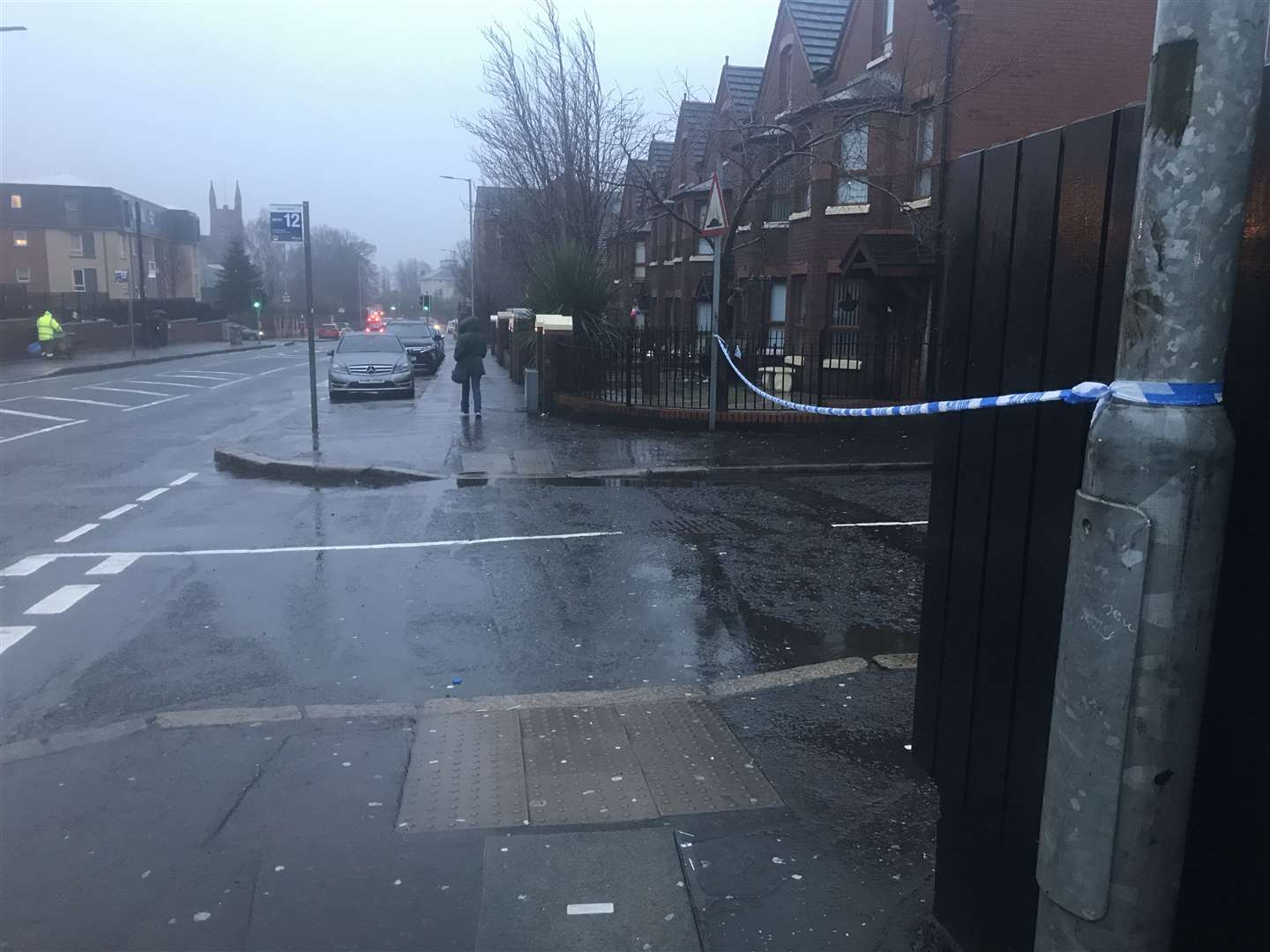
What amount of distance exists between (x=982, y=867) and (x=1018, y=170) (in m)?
2.00

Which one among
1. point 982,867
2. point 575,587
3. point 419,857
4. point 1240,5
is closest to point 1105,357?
point 1240,5

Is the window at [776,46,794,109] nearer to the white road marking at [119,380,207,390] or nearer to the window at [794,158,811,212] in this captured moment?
the window at [794,158,811,212]

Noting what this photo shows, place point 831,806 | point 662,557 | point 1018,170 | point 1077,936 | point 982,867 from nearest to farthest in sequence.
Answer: point 1077,936
point 1018,170
point 982,867
point 831,806
point 662,557

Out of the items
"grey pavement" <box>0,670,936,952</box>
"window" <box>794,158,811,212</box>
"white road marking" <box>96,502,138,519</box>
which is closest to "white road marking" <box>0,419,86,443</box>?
"white road marking" <box>96,502,138,519</box>

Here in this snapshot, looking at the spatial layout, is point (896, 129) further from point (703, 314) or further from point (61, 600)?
point (61, 600)

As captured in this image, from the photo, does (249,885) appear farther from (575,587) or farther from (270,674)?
(575,587)

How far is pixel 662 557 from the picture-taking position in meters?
9.03

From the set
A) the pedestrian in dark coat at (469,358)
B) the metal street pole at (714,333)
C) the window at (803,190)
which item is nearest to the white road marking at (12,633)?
the metal street pole at (714,333)

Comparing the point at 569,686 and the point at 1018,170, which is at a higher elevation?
the point at 1018,170

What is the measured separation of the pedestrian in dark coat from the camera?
62.5 feet

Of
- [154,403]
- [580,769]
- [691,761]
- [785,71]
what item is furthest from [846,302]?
[580,769]

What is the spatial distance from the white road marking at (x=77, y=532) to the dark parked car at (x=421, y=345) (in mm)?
21094

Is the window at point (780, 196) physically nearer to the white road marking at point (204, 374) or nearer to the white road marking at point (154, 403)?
the white road marking at point (154, 403)

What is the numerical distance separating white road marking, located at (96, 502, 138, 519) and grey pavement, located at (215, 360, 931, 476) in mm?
2784
